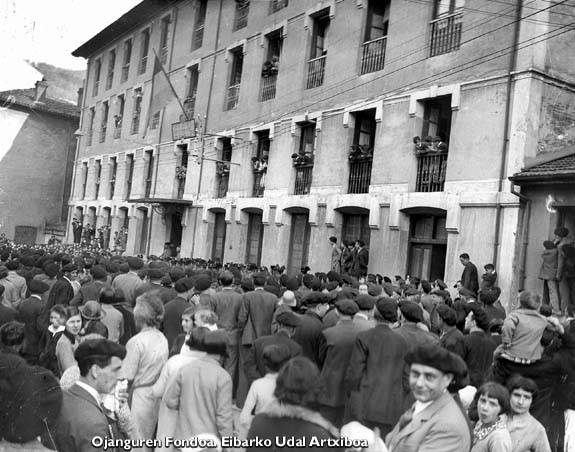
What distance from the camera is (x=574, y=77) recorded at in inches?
511

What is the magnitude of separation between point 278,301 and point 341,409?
2.13m

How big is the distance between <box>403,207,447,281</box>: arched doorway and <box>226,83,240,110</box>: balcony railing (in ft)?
31.9

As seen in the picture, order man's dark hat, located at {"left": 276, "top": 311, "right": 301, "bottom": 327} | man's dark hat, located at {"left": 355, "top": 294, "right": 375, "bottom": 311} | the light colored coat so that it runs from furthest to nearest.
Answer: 1. man's dark hat, located at {"left": 355, "top": 294, "right": 375, "bottom": 311}
2. man's dark hat, located at {"left": 276, "top": 311, "right": 301, "bottom": 327}
3. the light colored coat

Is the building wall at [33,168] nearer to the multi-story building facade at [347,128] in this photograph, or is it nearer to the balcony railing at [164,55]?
the multi-story building facade at [347,128]

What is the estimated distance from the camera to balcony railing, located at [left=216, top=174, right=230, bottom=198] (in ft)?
71.3

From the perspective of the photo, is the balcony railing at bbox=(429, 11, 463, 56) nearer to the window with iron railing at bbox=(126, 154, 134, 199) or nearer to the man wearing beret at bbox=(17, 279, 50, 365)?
the man wearing beret at bbox=(17, 279, 50, 365)

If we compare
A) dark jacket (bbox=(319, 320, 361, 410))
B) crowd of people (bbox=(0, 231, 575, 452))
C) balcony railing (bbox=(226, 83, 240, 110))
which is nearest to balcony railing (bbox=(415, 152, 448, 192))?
crowd of people (bbox=(0, 231, 575, 452))

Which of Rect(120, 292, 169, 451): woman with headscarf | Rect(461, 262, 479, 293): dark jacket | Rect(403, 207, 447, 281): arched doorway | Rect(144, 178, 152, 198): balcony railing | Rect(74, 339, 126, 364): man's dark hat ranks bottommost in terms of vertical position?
Rect(120, 292, 169, 451): woman with headscarf

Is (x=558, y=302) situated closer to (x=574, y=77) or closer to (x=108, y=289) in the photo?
(x=574, y=77)

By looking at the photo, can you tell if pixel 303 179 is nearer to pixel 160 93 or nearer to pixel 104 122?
pixel 160 93

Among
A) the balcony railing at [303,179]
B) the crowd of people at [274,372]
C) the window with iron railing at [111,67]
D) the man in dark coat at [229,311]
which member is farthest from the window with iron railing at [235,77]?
the man in dark coat at [229,311]

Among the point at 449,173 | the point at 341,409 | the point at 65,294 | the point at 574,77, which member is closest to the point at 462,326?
the point at 341,409

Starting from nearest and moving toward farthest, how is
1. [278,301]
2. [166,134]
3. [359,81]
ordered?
[278,301], [359,81], [166,134]

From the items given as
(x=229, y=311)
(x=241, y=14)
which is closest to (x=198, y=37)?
(x=241, y=14)
